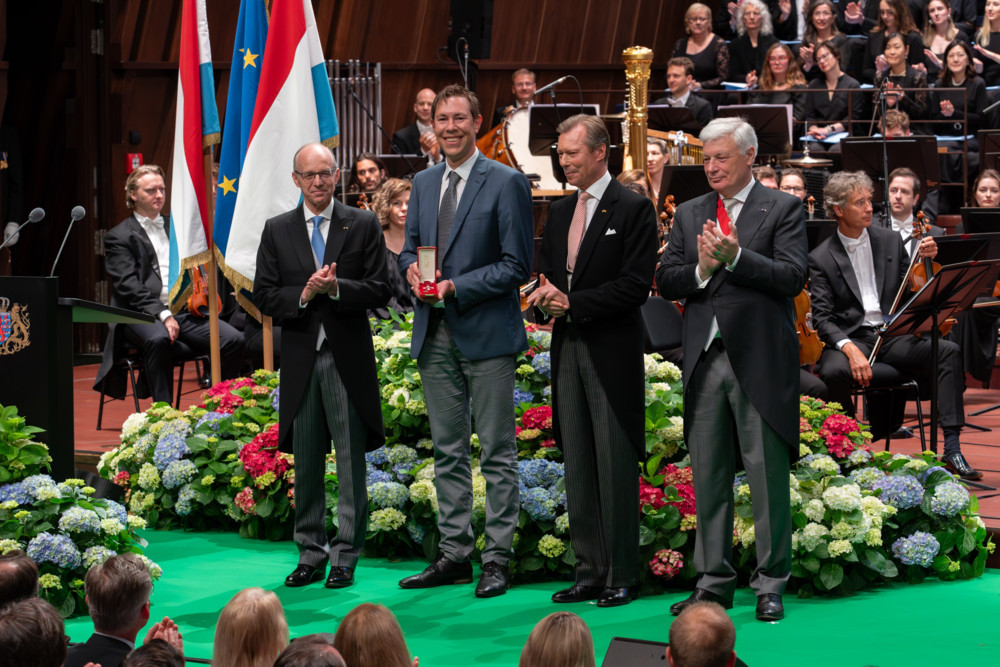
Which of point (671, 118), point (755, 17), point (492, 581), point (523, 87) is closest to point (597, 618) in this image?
point (492, 581)

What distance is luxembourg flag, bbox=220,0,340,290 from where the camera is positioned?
6164 millimetres

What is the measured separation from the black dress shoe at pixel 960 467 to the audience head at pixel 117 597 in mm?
4367

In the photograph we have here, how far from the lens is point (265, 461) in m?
5.72

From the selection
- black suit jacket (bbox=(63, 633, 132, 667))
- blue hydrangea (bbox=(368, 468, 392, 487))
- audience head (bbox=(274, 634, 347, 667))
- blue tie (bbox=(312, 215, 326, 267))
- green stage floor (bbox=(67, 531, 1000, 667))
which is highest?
blue tie (bbox=(312, 215, 326, 267))

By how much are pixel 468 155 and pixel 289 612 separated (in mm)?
1734

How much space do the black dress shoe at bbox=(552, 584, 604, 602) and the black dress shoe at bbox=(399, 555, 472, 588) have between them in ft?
1.36

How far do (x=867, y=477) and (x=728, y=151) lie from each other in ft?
5.08

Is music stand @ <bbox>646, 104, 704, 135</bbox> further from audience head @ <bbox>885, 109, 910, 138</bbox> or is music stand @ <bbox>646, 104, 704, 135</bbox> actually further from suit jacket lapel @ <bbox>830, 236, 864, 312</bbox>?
suit jacket lapel @ <bbox>830, 236, 864, 312</bbox>

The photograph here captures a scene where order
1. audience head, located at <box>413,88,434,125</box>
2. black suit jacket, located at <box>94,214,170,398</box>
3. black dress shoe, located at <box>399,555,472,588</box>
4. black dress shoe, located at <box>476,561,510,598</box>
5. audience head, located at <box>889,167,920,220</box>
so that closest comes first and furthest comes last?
1. black dress shoe, located at <box>476,561,510,598</box>
2. black dress shoe, located at <box>399,555,472,588</box>
3. black suit jacket, located at <box>94,214,170,398</box>
4. audience head, located at <box>889,167,920,220</box>
5. audience head, located at <box>413,88,434,125</box>

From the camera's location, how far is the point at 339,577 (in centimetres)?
487

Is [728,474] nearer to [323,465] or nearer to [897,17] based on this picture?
[323,465]

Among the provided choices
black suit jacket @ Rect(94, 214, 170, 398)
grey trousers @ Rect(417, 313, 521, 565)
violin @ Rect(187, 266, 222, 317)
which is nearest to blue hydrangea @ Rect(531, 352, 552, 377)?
grey trousers @ Rect(417, 313, 521, 565)

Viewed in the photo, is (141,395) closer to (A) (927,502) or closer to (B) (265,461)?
(B) (265,461)

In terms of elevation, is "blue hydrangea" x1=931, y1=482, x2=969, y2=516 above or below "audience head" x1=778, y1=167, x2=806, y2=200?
below
